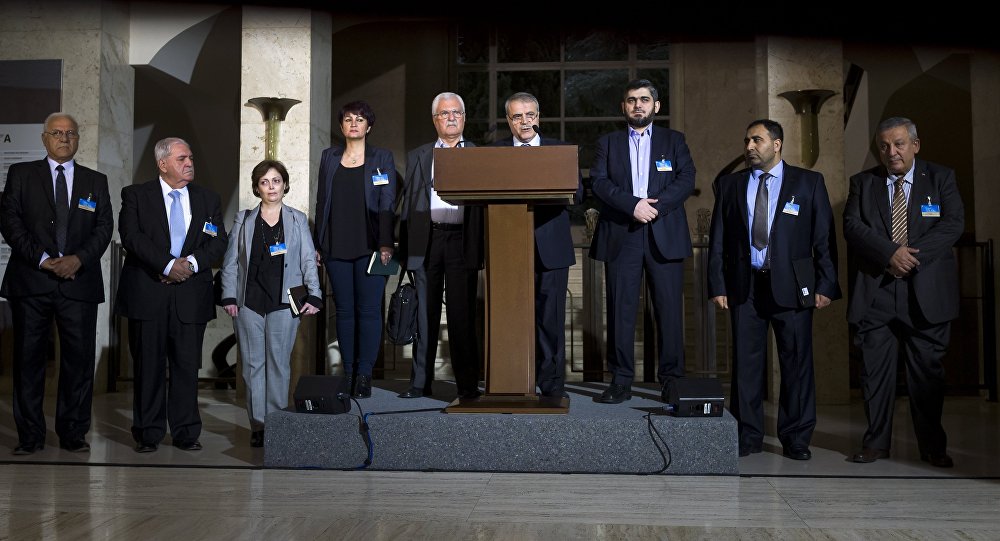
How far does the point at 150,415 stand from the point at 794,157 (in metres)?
4.67

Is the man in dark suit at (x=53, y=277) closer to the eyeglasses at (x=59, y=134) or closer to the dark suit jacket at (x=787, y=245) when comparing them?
the eyeglasses at (x=59, y=134)

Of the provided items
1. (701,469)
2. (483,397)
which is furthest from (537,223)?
(701,469)

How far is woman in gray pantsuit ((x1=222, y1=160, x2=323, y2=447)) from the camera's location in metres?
4.46

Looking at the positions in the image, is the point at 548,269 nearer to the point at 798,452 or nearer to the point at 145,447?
the point at 798,452

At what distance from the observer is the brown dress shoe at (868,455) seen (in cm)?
420

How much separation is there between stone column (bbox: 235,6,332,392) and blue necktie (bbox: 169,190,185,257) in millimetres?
2511

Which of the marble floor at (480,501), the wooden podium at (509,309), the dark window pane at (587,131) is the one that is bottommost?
the marble floor at (480,501)

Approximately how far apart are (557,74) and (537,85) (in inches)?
12.9

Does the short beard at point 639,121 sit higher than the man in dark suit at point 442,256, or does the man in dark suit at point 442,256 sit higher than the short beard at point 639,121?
the short beard at point 639,121

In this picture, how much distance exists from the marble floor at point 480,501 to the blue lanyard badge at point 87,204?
1.14 m

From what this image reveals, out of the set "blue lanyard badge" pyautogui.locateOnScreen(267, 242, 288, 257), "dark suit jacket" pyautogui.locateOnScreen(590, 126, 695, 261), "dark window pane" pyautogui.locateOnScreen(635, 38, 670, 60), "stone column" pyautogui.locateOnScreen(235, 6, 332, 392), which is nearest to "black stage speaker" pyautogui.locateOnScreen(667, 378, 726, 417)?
"dark suit jacket" pyautogui.locateOnScreen(590, 126, 695, 261)

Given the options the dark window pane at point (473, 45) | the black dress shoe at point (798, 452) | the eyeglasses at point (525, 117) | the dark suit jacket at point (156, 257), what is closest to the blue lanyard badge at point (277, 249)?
the dark suit jacket at point (156, 257)

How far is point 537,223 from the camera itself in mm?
4441

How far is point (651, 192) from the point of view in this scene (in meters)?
4.46
